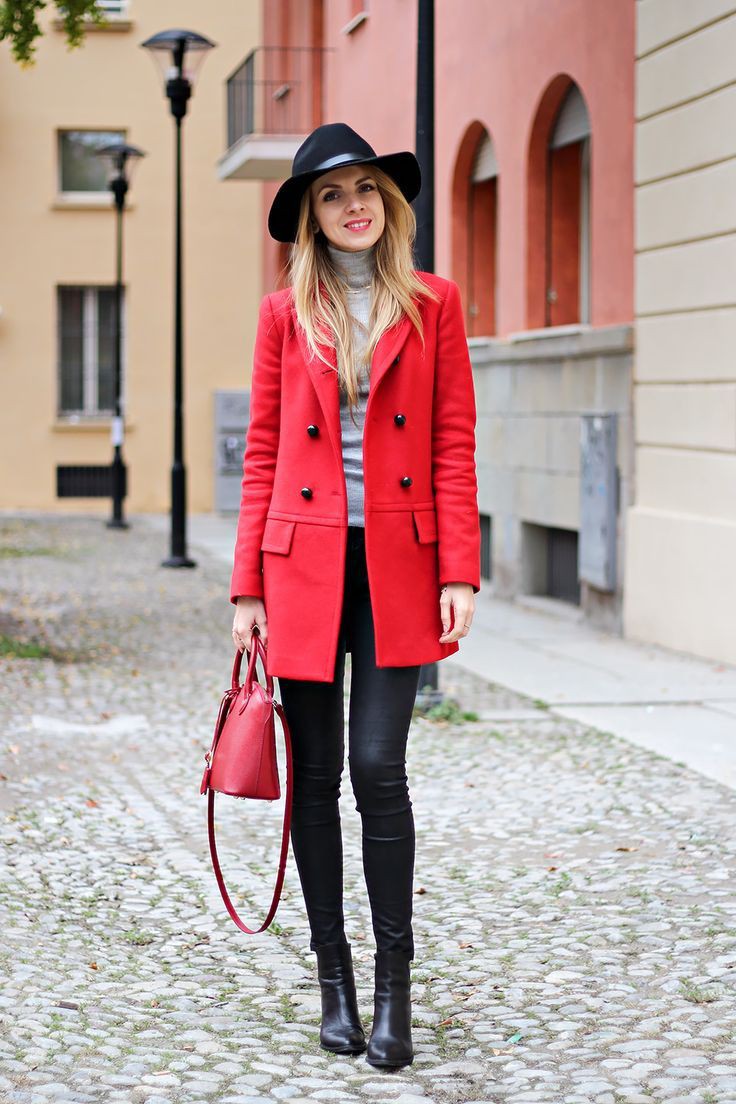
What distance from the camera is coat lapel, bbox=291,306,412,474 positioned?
3697 millimetres

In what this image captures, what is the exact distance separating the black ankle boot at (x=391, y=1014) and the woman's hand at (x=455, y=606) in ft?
2.36

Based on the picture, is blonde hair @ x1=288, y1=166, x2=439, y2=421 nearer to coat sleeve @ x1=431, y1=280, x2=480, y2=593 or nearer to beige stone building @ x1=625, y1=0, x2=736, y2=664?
coat sleeve @ x1=431, y1=280, x2=480, y2=593

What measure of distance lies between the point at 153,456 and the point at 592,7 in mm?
15461

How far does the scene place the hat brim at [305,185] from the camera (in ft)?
12.3

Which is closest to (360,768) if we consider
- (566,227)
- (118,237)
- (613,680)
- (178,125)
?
(613,680)

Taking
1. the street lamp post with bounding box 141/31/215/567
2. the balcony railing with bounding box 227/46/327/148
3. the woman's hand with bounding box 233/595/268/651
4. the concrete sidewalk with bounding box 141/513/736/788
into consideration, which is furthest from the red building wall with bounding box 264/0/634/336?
the woman's hand with bounding box 233/595/268/651

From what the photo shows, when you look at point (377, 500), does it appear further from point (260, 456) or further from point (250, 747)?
point (250, 747)

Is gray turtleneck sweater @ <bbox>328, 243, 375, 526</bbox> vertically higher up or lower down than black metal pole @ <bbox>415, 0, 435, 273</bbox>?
lower down

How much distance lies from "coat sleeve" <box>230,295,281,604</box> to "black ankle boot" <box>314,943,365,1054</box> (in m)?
0.84

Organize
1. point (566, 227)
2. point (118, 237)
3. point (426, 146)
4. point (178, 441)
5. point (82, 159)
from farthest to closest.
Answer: point (82, 159), point (118, 237), point (178, 441), point (566, 227), point (426, 146)

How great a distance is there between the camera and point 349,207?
3787 mm

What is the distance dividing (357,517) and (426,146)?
513 centimetres

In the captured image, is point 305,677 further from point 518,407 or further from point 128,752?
point 518,407

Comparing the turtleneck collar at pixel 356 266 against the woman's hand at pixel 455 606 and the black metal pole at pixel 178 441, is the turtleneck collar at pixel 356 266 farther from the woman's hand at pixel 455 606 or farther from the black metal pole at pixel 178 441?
the black metal pole at pixel 178 441
